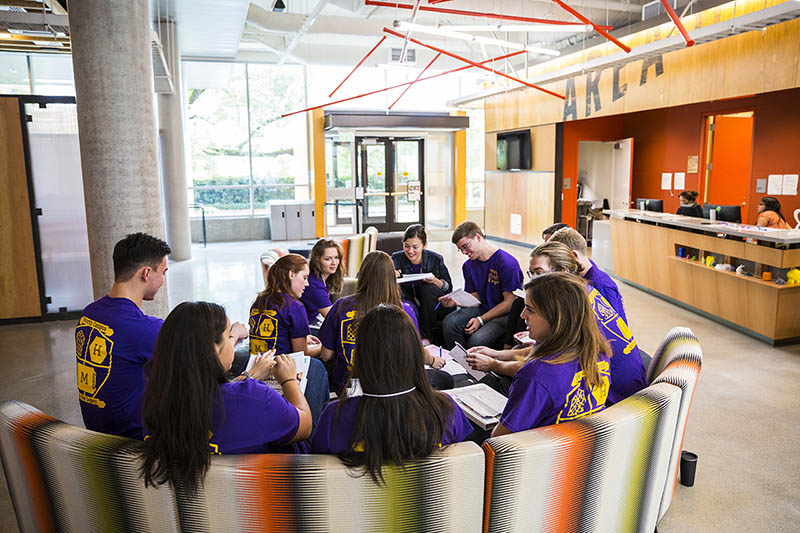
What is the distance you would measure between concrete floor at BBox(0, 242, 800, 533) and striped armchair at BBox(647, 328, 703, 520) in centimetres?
50

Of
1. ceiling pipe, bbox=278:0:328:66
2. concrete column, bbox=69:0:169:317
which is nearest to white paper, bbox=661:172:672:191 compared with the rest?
ceiling pipe, bbox=278:0:328:66

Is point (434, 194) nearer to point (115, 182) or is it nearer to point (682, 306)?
point (682, 306)

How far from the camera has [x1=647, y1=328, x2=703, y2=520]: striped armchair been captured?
94.7 inches

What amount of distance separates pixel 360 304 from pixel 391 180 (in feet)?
38.4

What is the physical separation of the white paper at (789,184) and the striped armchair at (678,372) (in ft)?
24.5

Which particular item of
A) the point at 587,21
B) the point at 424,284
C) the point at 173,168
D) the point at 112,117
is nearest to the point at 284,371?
the point at 424,284

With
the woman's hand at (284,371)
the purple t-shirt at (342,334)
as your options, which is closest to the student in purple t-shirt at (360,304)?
the purple t-shirt at (342,334)

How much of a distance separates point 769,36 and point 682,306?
3636mm

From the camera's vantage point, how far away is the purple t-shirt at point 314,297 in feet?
15.0

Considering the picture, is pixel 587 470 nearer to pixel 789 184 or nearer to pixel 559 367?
pixel 559 367

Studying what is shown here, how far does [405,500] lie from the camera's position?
1811 mm

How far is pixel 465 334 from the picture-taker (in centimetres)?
487

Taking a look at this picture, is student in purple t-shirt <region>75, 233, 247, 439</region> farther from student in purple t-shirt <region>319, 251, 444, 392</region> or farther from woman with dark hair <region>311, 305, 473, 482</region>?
woman with dark hair <region>311, 305, 473, 482</region>

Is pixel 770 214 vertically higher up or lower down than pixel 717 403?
higher up
